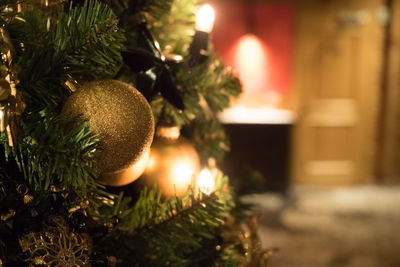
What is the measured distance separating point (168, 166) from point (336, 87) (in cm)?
326

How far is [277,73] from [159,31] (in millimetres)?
3039

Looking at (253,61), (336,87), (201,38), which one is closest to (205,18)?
(201,38)

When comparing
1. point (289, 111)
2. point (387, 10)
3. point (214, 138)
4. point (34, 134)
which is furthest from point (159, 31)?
point (387, 10)

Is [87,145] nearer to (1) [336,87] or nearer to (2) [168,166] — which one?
(2) [168,166]

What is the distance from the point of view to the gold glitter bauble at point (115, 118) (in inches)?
15.9

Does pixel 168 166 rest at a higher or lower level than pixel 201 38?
lower

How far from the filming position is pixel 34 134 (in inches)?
14.6

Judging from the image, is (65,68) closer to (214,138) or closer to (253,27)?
(214,138)

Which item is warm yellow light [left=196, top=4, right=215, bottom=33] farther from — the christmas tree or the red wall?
the red wall

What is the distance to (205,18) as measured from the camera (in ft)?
2.09

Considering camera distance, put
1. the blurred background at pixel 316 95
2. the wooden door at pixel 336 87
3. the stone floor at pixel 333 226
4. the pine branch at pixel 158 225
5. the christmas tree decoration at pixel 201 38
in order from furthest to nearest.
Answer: the wooden door at pixel 336 87 → the blurred background at pixel 316 95 → the stone floor at pixel 333 226 → the christmas tree decoration at pixel 201 38 → the pine branch at pixel 158 225

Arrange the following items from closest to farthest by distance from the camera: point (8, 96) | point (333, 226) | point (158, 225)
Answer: point (8, 96), point (158, 225), point (333, 226)

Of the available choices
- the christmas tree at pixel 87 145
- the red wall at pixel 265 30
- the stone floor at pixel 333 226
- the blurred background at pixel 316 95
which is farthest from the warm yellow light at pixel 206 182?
the red wall at pixel 265 30

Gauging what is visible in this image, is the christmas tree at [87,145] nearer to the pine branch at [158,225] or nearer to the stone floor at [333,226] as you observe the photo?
the pine branch at [158,225]
